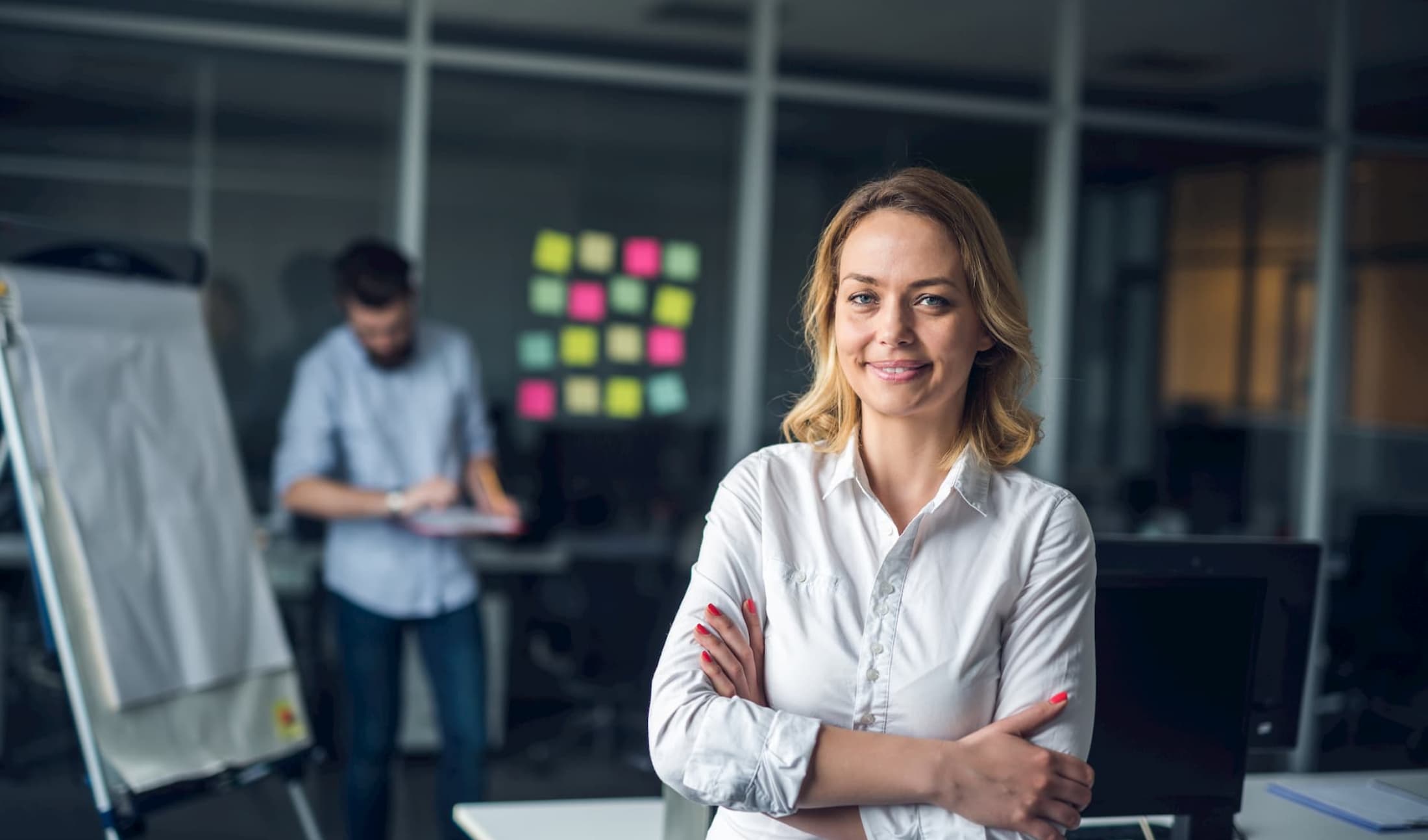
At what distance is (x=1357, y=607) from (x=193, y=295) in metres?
4.64

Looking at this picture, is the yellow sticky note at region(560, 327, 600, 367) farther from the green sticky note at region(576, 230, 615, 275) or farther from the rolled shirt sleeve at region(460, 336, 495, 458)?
the rolled shirt sleeve at region(460, 336, 495, 458)

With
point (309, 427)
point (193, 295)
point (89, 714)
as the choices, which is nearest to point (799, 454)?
point (89, 714)

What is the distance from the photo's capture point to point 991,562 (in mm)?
1487

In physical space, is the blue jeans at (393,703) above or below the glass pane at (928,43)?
below

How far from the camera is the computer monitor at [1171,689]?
175 cm

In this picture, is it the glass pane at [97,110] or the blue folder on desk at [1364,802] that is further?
the glass pane at [97,110]

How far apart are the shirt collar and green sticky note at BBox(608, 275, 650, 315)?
160 inches

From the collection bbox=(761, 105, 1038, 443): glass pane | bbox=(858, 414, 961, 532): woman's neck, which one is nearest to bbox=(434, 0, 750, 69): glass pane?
bbox=(761, 105, 1038, 443): glass pane

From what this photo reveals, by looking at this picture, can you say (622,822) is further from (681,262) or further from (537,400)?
(681,262)

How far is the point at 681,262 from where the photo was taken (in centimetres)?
597

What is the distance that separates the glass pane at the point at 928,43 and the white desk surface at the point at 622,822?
136 inches

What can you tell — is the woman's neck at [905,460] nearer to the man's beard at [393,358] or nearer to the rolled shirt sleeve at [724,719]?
the rolled shirt sleeve at [724,719]

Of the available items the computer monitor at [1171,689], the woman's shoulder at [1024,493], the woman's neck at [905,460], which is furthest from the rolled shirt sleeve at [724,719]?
the computer monitor at [1171,689]

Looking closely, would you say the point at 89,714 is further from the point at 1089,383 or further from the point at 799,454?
the point at 1089,383
